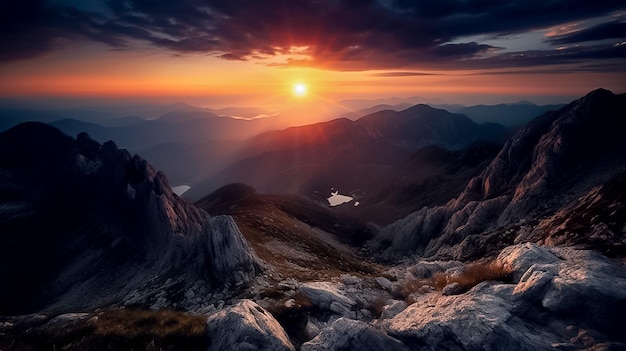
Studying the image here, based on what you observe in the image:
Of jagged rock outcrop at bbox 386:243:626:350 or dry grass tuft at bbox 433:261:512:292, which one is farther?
dry grass tuft at bbox 433:261:512:292

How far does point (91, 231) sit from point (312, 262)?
47.1 meters

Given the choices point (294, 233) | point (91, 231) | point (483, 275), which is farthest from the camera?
point (294, 233)

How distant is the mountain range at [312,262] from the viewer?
60.8ft

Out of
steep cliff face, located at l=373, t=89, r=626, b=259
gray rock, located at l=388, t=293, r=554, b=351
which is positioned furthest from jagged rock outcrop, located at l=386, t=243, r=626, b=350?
steep cliff face, located at l=373, t=89, r=626, b=259

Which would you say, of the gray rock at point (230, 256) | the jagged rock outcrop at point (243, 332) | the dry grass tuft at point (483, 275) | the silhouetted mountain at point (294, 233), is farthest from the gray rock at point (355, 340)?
the silhouetted mountain at point (294, 233)

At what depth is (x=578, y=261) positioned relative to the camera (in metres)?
21.2

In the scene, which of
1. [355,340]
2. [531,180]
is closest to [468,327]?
[355,340]

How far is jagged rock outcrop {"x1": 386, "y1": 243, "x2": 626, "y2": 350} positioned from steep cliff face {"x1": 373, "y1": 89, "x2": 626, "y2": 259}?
48158 mm

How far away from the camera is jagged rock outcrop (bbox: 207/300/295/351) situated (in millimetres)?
18953

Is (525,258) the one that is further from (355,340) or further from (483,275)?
(355,340)

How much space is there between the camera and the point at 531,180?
8731 cm

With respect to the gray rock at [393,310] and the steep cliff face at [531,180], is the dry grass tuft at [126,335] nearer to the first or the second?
the gray rock at [393,310]

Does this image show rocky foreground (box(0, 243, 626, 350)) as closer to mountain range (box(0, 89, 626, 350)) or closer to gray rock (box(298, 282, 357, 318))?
mountain range (box(0, 89, 626, 350))

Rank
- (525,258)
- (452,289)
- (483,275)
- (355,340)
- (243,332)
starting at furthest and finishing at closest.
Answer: (452,289), (483,275), (525,258), (243,332), (355,340)
